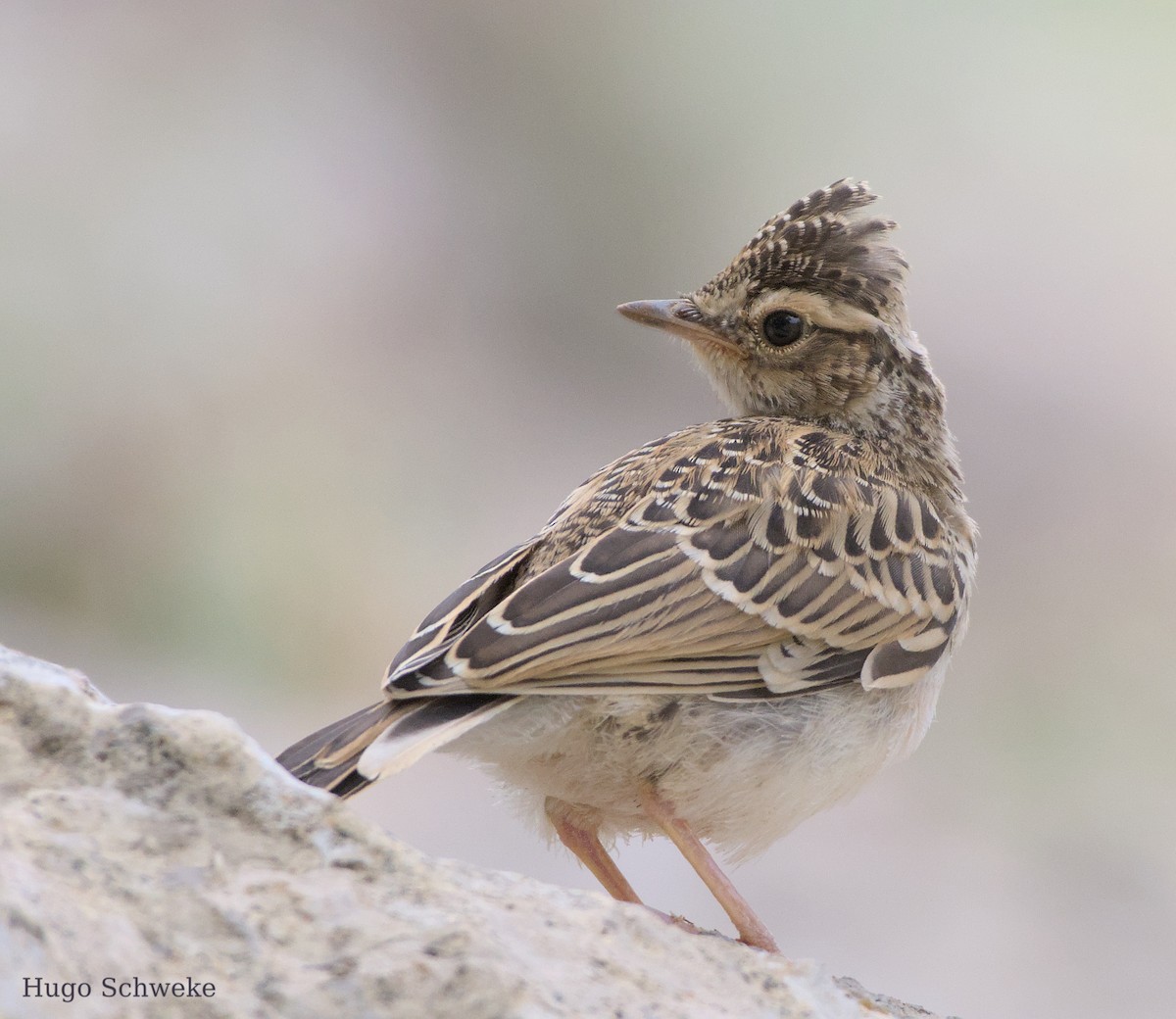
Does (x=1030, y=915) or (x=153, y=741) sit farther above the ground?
(x=153, y=741)

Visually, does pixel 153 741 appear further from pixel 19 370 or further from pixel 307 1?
pixel 307 1

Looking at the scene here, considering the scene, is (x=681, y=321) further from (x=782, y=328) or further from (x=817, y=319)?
(x=817, y=319)

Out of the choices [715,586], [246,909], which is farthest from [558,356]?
[246,909]

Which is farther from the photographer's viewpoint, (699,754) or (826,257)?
(826,257)

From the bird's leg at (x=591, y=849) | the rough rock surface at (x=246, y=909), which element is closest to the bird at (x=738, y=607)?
the bird's leg at (x=591, y=849)

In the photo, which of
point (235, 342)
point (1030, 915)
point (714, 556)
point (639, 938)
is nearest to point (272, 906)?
point (639, 938)

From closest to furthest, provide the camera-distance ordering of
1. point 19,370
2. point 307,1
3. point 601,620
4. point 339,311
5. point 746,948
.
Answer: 1. point 746,948
2. point 601,620
3. point 19,370
4. point 339,311
5. point 307,1
